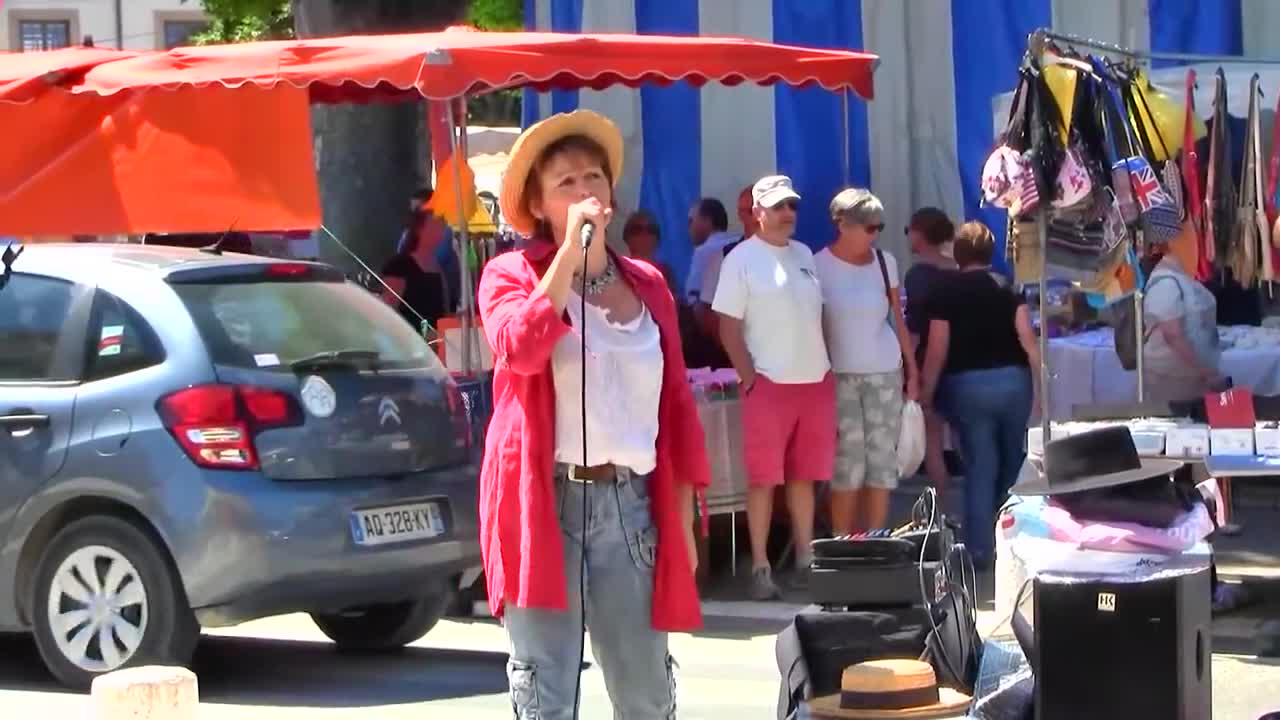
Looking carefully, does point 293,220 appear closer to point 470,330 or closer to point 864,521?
point 470,330

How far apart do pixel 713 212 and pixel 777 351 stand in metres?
3.18

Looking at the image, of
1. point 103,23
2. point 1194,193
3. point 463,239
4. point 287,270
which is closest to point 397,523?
point 287,270

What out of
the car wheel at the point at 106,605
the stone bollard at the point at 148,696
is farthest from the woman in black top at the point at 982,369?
the stone bollard at the point at 148,696

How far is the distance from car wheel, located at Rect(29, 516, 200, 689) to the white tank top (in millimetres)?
3611

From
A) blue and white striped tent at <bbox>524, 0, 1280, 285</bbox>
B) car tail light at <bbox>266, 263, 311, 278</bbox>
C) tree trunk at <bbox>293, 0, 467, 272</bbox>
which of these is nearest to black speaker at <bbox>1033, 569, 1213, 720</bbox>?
car tail light at <bbox>266, 263, 311, 278</bbox>

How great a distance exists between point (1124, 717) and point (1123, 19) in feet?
24.4

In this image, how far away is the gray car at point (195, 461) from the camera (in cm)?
827

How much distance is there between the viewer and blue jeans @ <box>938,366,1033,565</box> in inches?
423

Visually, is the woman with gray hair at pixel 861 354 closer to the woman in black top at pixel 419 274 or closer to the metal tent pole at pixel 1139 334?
the metal tent pole at pixel 1139 334

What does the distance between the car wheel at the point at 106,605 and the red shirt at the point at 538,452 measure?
11.1ft

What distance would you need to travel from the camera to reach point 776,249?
10.3 meters

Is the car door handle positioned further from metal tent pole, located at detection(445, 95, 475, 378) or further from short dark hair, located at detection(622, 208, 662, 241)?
short dark hair, located at detection(622, 208, 662, 241)

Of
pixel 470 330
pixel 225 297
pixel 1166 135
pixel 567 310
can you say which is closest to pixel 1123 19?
pixel 1166 135

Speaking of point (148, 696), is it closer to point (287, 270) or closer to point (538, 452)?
point (538, 452)
